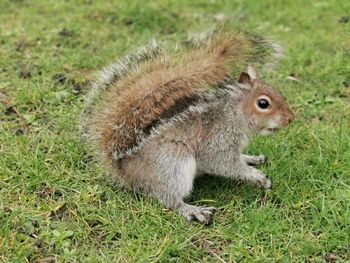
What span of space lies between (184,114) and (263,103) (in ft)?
1.24

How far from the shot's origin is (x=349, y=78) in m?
3.74

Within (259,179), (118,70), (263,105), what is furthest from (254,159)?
(118,70)

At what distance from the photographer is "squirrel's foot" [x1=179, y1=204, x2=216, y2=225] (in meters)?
2.47

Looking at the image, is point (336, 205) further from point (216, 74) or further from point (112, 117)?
point (112, 117)

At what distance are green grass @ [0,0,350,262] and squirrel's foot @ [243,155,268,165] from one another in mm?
66

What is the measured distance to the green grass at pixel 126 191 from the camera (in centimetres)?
232

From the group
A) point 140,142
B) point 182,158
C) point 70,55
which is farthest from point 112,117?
point 70,55

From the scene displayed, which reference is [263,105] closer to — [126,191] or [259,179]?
[259,179]

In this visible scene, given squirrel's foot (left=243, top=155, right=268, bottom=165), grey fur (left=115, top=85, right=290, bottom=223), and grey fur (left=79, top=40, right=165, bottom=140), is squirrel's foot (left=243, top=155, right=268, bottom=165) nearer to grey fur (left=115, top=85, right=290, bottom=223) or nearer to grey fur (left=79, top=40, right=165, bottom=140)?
grey fur (left=115, top=85, right=290, bottom=223)

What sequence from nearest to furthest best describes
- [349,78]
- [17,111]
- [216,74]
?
1. [216,74]
2. [17,111]
3. [349,78]

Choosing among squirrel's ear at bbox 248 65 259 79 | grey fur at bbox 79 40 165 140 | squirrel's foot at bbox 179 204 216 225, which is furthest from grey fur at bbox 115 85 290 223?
grey fur at bbox 79 40 165 140

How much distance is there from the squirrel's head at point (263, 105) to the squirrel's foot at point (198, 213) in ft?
1.50

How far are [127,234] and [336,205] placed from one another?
0.89 metres

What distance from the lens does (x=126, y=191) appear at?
262 centimetres
